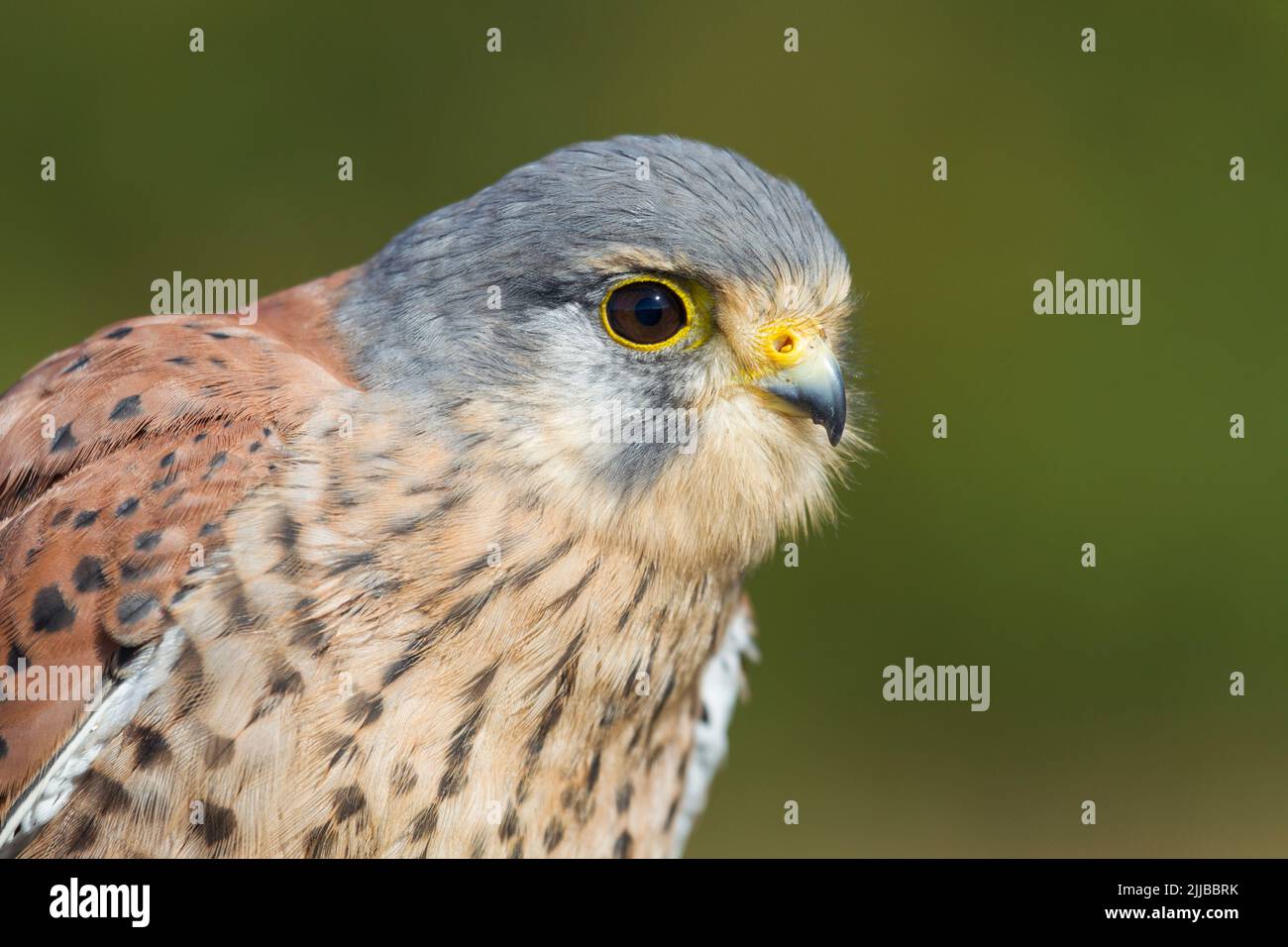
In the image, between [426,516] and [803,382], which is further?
[803,382]

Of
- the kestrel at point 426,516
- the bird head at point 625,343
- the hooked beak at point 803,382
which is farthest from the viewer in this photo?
the hooked beak at point 803,382

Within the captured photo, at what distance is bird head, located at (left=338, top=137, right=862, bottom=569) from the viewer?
231 centimetres

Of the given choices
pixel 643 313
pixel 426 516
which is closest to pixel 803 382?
pixel 643 313

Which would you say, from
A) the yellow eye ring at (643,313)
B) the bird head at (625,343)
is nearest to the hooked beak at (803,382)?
the bird head at (625,343)

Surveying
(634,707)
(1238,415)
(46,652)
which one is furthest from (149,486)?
(1238,415)

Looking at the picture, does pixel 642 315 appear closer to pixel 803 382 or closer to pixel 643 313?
pixel 643 313

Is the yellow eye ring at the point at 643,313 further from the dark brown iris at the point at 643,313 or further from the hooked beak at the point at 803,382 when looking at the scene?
the hooked beak at the point at 803,382

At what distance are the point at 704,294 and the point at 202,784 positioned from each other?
1228 mm

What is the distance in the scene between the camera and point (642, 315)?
2.34 metres

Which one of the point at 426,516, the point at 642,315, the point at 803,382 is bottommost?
the point at 426,516

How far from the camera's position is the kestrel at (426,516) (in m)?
2.16

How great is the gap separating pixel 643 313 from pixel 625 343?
0.21 feet

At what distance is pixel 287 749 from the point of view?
2.17 metres
